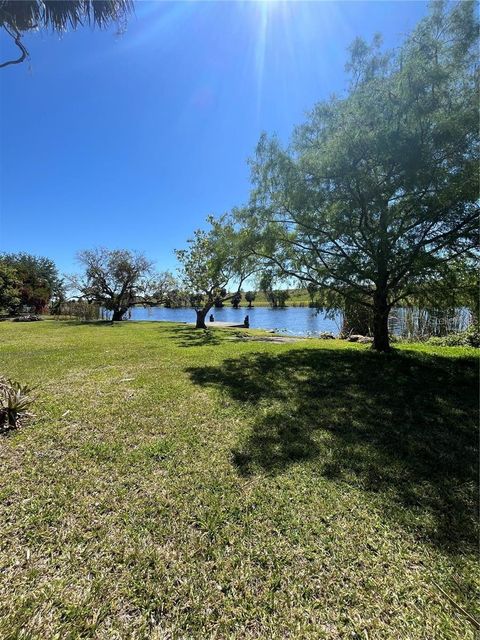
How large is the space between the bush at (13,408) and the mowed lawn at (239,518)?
19 cm

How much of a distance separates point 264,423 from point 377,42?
7.68 m

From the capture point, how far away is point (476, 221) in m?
5.99

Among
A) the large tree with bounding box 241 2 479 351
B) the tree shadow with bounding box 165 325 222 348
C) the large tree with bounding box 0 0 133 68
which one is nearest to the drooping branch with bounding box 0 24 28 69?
the large tree with bounding box 0 0 133 68

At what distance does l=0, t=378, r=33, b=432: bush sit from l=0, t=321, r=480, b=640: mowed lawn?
19 cm

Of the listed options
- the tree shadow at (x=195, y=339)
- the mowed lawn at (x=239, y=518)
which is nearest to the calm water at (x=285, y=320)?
the tree shadow at (x=195, y=339)

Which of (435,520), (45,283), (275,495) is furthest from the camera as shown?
(45,283)

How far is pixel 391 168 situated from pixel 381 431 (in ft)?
16.9

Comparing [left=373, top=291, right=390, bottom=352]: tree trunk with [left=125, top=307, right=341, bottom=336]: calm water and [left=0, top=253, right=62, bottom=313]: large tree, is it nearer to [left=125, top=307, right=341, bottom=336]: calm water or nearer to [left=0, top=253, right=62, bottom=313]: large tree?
[left=125, top=307, right=341, bottom=336]: calm water

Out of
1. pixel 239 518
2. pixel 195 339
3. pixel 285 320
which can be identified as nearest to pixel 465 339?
pixel 195 339

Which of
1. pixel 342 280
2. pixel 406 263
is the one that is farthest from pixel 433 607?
pixel 342 280

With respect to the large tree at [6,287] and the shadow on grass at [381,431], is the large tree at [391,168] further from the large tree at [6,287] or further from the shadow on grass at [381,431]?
the large tree at [6,287]

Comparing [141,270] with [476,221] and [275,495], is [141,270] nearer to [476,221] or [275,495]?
[476,221]

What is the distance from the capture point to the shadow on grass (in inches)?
92.5

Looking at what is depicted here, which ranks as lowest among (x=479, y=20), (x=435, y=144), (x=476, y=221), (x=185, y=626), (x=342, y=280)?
(x=185, y=626)
